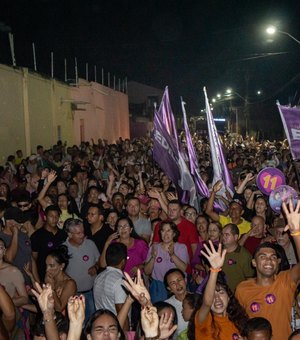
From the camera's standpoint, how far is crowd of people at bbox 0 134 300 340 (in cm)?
464

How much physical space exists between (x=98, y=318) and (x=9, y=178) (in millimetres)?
8925

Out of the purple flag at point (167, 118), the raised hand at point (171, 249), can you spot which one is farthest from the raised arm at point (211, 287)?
the purple flag at point (167, 118)

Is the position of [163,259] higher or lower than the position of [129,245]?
lower

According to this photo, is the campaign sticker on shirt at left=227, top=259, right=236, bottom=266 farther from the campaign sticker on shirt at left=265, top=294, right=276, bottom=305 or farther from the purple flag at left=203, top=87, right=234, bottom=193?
the purple flag at left=203, top=87, right=234, bottom=193

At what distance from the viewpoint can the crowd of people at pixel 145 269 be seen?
4645 mm

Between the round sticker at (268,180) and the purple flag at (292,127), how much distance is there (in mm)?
1219

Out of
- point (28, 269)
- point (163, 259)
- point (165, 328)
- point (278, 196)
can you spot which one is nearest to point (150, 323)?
point (165, 328)

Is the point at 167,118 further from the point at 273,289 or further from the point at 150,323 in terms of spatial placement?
the point at 150,323

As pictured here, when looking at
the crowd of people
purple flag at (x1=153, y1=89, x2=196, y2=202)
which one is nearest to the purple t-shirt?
the crowd of people

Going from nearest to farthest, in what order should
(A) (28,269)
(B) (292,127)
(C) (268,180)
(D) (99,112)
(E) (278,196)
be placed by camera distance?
1. (A) (28,269)
2. (E) (278,196)
3. (B) (292,127)
4. (C) (268,180)
5. (D) (99,112)

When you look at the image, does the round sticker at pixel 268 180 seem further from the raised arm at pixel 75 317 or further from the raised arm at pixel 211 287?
the raised arm at pixel 75 317

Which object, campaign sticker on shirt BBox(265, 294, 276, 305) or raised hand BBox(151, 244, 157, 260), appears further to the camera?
raised hand BBox(151, 244, 157, 260)

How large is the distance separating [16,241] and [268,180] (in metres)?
4.59

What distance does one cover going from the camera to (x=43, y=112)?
22797mm
